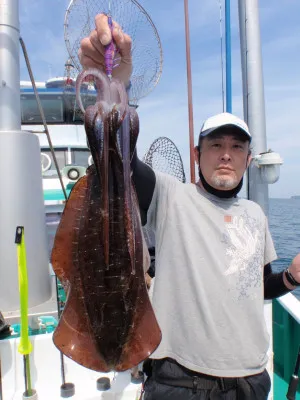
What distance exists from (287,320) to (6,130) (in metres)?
4.59

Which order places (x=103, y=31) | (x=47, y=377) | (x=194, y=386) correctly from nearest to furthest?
(x=103, y=31) → (x=194, y=386) → (x=47, y=377)

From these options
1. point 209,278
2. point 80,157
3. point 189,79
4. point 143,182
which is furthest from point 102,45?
point 80,157

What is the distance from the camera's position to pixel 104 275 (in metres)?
1.91

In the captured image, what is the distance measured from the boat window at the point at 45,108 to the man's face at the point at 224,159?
37.7 ft

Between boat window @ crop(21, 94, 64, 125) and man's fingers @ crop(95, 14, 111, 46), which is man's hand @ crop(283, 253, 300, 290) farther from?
boat window @ crop(21, 94, 64, 125)

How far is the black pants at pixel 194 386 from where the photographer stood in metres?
2.39

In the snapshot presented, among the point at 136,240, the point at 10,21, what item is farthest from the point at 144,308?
the point at 10,21

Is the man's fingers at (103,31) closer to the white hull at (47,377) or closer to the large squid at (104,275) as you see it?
the large squid at (104,275)

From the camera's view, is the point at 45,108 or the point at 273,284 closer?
the point at 273,284

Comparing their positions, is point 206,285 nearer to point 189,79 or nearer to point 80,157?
point 189,79

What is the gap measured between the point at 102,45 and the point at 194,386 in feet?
6.99

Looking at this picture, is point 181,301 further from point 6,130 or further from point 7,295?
point 6,130

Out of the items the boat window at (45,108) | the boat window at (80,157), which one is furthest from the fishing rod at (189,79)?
the boat window at (45,108)

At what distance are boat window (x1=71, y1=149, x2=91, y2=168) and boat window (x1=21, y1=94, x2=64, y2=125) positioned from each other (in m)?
1.57
